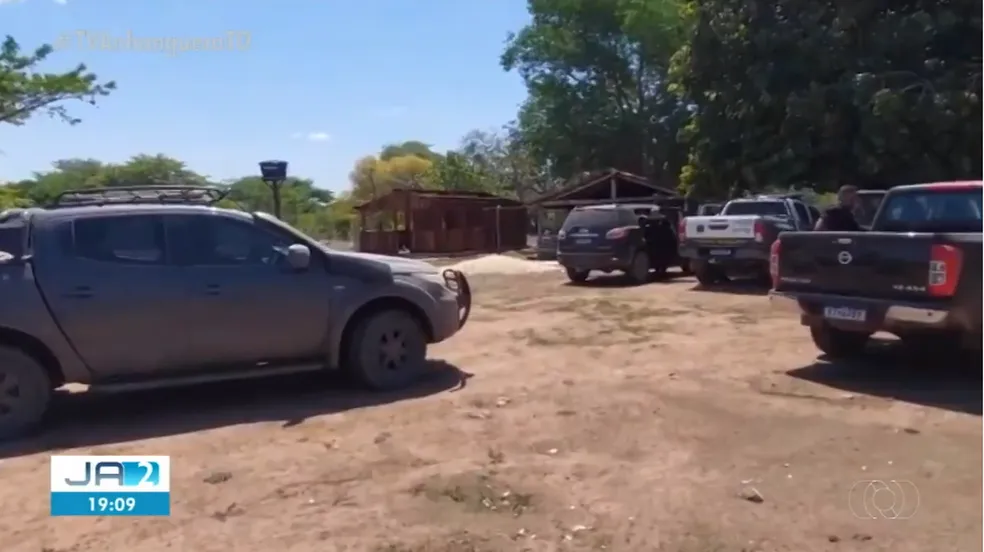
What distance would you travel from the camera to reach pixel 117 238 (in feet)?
23.1

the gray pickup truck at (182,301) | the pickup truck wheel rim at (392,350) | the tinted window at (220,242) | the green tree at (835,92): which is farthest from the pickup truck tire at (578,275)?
the tinted window at (220,242)

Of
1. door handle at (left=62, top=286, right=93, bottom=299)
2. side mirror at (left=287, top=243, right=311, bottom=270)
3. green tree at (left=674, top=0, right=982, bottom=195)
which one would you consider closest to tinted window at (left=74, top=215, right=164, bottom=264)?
door handle at (left=62, top=286, right=93, bottom=299)

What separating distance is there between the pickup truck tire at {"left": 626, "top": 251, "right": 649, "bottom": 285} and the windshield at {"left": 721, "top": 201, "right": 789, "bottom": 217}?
1.86 m

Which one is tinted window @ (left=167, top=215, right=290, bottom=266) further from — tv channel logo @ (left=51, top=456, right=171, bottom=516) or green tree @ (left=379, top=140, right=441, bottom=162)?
green tree @ (left=379, top=140, right=441, bottom=162)

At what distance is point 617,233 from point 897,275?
1077 cm

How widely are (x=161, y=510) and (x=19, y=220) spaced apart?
2.93 metres

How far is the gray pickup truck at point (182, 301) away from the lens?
22.0 ft

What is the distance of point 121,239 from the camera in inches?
278

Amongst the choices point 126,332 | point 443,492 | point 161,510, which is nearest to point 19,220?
point 126,332

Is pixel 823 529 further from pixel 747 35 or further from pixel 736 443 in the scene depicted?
pixel 747 35

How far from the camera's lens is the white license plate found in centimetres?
772

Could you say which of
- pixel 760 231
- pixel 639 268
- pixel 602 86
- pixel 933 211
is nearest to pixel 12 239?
pixel 933 211

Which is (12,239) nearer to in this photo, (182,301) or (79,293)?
(79,293)

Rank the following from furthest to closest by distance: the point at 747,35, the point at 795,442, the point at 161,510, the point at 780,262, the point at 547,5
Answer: the point at 547,5 → the point at 747,35 → the point at 780,262 → the point at 795,442 → the point at 161,510
